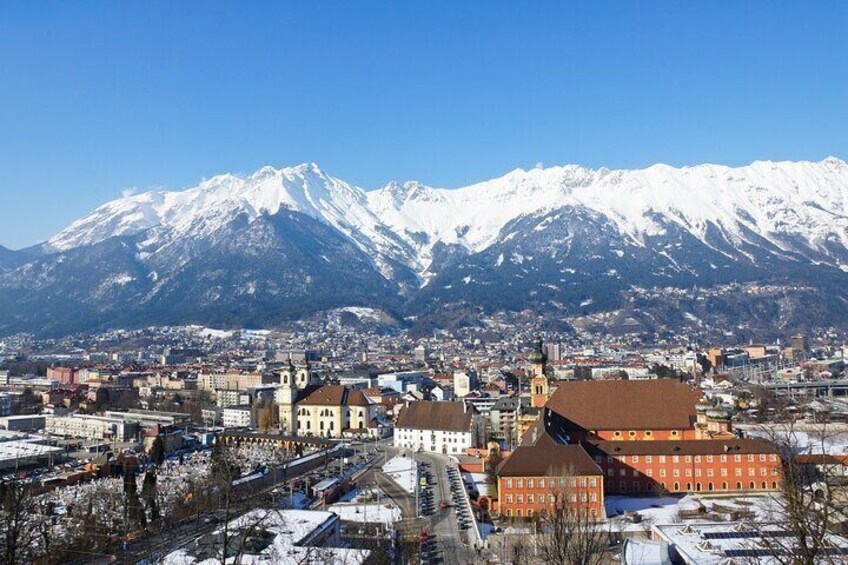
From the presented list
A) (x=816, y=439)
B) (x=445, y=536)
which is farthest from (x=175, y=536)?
(x=816, y=439)

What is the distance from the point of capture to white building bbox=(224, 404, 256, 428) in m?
71.8

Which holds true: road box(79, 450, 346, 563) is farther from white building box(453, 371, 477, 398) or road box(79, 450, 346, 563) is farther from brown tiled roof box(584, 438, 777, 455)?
white building box(453, 371, 477, 398)

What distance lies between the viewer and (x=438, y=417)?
5441cm

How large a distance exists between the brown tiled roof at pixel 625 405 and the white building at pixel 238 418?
3590 cm

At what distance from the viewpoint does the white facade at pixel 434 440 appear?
174ft

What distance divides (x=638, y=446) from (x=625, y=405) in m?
3.96

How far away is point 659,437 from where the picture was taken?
42.0 m

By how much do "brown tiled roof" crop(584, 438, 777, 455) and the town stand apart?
86 mm

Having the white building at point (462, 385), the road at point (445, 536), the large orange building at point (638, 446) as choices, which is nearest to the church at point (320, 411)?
the road at point (445, 536)

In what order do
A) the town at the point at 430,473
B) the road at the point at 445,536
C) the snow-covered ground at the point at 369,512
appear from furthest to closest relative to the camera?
1. the snow-covered ground at the point at 369,512
2. the road at the point at 445,536
3. the town at the point at 430,473

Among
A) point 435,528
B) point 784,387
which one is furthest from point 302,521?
point 784,387

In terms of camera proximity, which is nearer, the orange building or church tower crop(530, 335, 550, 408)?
the orange building

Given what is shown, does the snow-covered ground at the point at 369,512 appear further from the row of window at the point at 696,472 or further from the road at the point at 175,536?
the row of window at the point at 696,472

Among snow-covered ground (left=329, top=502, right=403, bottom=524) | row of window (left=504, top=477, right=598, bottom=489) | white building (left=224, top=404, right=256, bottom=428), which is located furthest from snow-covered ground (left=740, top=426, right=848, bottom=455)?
white building (left=224, top=404, right=256, bottom=428)
